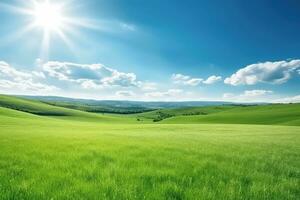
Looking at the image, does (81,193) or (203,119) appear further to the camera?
(203,119)

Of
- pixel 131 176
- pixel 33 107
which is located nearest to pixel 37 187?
pixel 131 176

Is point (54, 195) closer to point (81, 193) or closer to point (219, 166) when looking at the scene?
point (81, 193)

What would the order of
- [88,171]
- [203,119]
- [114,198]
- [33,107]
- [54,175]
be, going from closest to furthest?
[114,198]
[54,175]
[88,171]
[203,119]
[33,107]

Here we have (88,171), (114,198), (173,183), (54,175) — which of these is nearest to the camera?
(114,198)

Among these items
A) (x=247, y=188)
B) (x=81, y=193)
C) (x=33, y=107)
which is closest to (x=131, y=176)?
(x=81, y=193)

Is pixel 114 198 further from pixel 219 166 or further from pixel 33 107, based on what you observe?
pixel 33 107

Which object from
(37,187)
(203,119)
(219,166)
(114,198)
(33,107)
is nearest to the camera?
(114,198)

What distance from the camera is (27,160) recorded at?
39.3 feet

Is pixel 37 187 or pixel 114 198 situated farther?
pixel 37 187

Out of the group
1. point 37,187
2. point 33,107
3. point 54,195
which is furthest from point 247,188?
point 33,107

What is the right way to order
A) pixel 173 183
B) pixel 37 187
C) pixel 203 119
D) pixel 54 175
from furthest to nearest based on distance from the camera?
pixel 203 119 < pixel 54 175 < pixel 173 183 < pixel 37 187

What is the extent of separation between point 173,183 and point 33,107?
666 feet

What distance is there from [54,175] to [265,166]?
8.68m

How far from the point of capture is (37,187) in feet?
25.2
